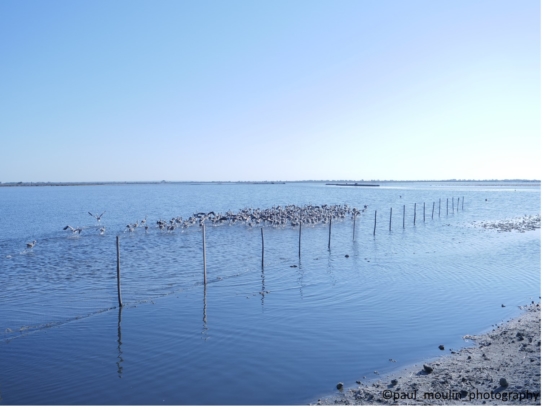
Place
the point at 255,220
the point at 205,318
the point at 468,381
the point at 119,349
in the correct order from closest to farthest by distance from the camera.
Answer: the point at 468,381
the point at 119,349
the point at 205,318
the point at 255,220

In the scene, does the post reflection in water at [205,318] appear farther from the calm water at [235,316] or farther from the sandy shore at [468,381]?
the sandy shore at [468,381]

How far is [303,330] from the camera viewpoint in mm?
13570

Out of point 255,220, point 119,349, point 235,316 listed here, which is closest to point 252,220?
point 255,220

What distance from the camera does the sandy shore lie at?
27.9 feet

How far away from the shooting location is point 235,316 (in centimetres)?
1509

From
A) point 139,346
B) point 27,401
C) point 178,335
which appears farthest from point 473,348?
point 27,401

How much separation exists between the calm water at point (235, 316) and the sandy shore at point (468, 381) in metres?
0.72

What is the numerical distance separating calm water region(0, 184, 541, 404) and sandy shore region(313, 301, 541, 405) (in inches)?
28.4

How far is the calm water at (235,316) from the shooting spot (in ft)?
33.7

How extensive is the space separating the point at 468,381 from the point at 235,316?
823 cm

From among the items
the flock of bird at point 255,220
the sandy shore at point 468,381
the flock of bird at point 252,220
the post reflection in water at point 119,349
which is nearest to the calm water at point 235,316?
the post reflection in water at point 119,349

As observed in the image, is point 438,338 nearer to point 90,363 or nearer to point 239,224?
point 90,363

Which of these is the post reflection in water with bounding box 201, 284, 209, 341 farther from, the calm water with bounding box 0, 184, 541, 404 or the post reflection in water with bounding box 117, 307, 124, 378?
the post reflection in water with bounding box 117, 307, 124, 378

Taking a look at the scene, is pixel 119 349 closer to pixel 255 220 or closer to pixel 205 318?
pixel 205 318
